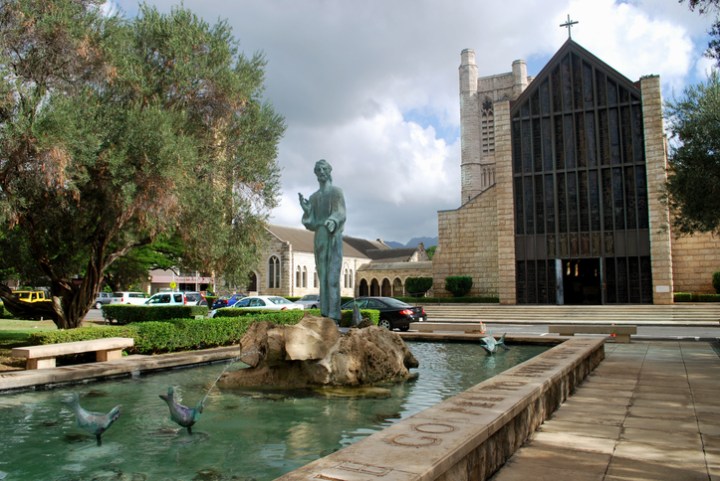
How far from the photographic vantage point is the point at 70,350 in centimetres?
1078

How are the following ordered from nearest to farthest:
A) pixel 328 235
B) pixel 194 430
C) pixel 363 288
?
pixel 194 430, pixel 328 235, pixel 363 288

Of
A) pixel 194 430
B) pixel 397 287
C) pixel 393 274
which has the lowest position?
pixel 194 430

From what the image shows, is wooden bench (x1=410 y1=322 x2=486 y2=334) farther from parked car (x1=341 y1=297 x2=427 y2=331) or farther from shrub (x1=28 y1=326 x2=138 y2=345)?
shrub (x1=28 y1=326 x2=138 y2=345)

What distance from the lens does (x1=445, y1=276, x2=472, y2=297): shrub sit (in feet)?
133

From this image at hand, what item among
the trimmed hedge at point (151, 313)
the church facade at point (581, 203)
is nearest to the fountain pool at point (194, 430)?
the trimmed hedge at point (151, 313)

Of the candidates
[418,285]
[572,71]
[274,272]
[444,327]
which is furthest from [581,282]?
[274,272]

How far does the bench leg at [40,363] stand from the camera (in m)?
10.5

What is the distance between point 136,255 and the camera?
31500mm

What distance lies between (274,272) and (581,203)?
36.3 meters

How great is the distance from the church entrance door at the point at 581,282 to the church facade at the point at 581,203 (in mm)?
70

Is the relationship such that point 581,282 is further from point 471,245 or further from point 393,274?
point 393,274

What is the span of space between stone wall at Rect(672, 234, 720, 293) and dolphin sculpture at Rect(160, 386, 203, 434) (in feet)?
118

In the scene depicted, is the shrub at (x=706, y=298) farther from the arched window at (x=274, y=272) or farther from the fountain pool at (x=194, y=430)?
the arched window at (x=274, y=272)

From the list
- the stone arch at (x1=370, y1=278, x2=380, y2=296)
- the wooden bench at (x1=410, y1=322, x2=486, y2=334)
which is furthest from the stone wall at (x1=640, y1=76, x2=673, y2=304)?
the stone arch at (x1=370, y1=278, x2=380, y2=296)
